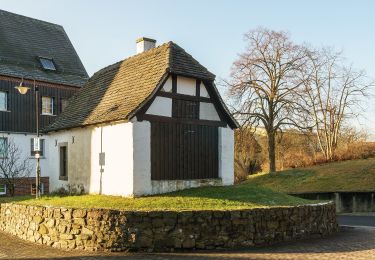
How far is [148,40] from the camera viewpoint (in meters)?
21.8

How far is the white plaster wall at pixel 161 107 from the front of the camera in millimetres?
17308

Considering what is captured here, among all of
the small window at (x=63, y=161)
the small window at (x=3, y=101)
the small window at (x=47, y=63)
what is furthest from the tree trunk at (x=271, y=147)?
the small window at (x=3, y=101)

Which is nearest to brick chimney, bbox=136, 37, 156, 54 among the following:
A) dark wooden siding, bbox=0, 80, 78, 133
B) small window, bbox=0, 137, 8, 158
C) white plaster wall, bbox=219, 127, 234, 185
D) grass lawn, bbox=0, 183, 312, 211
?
white plaster wall, bbox=219, 127, 234, 185

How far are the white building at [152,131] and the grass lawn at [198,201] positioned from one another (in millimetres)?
932

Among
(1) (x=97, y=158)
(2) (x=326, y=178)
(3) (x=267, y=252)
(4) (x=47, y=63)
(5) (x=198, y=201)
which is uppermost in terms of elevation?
(4) (x=47, y=63)

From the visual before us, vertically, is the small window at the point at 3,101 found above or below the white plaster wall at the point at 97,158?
above

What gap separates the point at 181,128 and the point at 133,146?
242cm

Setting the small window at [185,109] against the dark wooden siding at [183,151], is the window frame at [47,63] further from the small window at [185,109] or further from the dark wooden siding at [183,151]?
the dark wooden siding at [183,151]

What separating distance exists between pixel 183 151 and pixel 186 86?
8.73 ft

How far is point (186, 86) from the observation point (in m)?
18.5

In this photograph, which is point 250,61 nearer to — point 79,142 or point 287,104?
point 287,104

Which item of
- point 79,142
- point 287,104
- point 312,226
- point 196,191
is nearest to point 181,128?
point 196,191

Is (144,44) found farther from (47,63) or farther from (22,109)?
(47,63)

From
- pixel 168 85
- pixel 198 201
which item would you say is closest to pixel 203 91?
pixel 168 85
